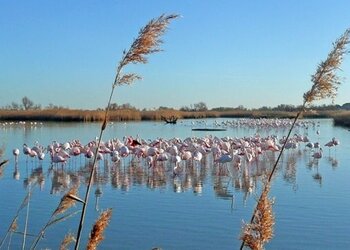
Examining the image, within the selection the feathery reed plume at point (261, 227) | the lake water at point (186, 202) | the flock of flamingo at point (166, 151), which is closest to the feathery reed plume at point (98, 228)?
the feathery reed plume at point (261, 227)

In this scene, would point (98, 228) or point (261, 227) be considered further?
point (98, 228)

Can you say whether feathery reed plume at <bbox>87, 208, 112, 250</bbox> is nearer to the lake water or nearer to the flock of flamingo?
Result: the lake water

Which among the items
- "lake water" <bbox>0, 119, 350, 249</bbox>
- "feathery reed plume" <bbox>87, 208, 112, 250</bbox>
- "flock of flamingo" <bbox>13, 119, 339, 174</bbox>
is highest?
"feathery reed plume" <bbox>87, 208, 112, 250</bbox>

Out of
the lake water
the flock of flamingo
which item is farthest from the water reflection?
the flock of flamingo

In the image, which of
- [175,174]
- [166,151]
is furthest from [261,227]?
[166,151]

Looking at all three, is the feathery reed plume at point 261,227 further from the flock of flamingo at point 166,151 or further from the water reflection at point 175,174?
the flock of flamingo at point 166,151

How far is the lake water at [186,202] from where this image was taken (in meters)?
7.00

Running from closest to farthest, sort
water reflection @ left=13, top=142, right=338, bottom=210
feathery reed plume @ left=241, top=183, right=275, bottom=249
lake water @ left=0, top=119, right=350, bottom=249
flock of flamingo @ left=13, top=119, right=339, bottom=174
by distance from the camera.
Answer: feathery reed plume @ left=241, top=183, right=275, bottom=249 < lake water @ left=0, top=119, right=350, bottom=249 < water reflection @ left=13, top=142, right=338, bottom=210 < flock of flamingo @ left=13, top=119, right=339, bottom=174

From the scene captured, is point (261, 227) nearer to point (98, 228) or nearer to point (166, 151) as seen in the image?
point (98, 228)

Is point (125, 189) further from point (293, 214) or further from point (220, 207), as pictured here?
point (293, 214)

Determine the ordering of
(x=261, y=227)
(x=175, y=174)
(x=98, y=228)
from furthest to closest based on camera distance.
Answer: (x=175, y=174) < (x=98, y=228) < (x=261, y=227)

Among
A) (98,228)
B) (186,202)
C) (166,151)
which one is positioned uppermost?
(98,228)

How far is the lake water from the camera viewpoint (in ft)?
23.0

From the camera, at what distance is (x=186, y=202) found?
9625 millimetres
